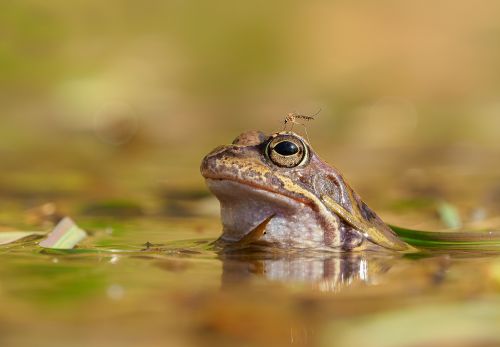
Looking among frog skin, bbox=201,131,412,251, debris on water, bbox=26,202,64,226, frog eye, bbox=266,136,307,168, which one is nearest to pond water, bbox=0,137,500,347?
debris on water, bbox=26,202,64,226

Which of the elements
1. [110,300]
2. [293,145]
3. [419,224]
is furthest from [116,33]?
[110,300]

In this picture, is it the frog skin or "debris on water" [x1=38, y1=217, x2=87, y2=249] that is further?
"debris on water" [x1=38, y1=217, x2=87, y2=249]

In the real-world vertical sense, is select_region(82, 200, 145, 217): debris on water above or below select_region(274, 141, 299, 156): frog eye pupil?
above

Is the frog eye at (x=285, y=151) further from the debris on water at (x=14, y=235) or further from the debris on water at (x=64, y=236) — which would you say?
the debris on water at (x=14, y=235)

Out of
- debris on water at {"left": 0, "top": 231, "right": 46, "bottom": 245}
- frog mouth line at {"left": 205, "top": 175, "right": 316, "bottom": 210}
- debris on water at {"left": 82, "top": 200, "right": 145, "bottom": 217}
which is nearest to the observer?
frog mouth line at {"left": 205, "top": 175, "right": 316, "bottom": 210}

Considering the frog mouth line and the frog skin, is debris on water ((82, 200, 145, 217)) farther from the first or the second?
the frog mouth line

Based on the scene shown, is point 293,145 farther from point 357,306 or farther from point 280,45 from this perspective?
point 280,45

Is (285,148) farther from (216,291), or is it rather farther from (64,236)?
(216,291)
